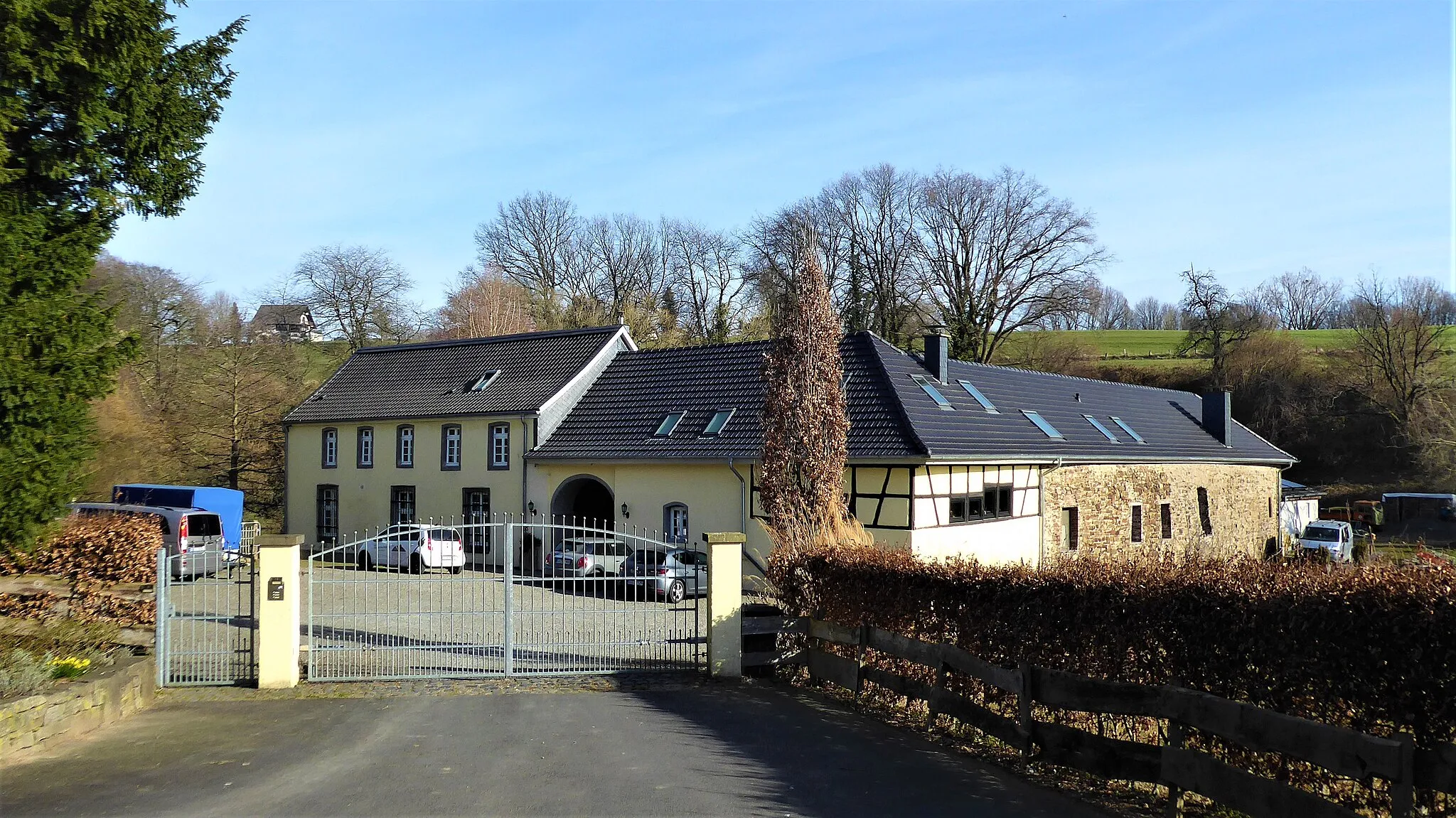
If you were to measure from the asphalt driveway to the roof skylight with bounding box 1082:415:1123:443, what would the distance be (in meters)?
22.2

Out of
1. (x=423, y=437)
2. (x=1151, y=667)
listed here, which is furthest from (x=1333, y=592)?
(x=423, y=437)

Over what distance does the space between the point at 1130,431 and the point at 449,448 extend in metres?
20.3

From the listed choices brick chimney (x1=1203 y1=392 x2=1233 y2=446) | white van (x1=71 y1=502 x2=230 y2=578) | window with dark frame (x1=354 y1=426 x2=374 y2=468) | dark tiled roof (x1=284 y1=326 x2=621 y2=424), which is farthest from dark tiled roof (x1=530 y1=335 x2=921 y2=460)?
brick chimney (x1=1203 y1=392 x2=1233 y2=446)

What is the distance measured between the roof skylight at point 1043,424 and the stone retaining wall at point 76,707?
22081 mm

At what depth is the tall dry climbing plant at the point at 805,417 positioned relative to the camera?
1374 cm

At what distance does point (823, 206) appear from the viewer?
4938 cm

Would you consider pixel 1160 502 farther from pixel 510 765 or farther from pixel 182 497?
pixel 182 497

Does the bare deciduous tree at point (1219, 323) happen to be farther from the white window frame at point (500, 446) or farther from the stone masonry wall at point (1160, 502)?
the white window frame at point (500, 446)

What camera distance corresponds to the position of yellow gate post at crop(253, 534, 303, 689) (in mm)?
10688

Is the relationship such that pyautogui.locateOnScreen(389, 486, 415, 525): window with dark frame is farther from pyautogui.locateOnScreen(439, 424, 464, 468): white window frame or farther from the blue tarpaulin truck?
the blue tarpaulin truck

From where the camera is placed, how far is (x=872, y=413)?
73.5 feet

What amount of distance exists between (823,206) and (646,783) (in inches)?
1729

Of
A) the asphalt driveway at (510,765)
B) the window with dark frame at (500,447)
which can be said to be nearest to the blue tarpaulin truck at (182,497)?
the window with dark frame at (500,447)

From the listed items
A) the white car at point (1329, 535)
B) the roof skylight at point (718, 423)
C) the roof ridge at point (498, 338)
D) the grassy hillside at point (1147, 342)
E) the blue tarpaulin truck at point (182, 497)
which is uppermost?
the grassy hillside at point (1147, 342)
